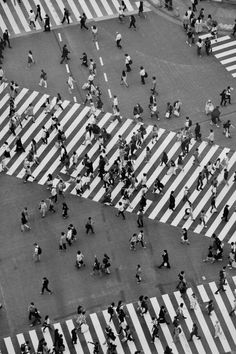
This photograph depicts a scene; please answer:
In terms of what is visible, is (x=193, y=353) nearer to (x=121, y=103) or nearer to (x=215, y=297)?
(x=215, y=297)

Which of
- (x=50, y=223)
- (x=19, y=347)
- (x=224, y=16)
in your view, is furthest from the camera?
(x=224, y=16)

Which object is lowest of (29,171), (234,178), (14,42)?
(234,178)

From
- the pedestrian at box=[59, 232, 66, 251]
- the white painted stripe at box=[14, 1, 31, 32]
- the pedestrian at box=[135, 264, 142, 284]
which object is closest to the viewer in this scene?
the pedestrian at box=[135, 264, 142, 284]

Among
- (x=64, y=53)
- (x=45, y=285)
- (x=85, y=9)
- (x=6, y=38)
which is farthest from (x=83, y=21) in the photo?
(x=45, y=285)

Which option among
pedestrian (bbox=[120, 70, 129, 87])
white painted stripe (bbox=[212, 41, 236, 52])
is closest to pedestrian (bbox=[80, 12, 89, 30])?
pedestrian (bbox=[120, 70, 129, 87])

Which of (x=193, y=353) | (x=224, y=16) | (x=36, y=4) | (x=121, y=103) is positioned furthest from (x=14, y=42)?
(x=193, y=353)

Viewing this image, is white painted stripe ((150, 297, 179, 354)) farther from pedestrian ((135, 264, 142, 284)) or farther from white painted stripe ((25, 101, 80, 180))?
white painted stripe ((25, 101, 80, 180))

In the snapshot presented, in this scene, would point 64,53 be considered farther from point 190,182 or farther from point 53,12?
point 190,182
